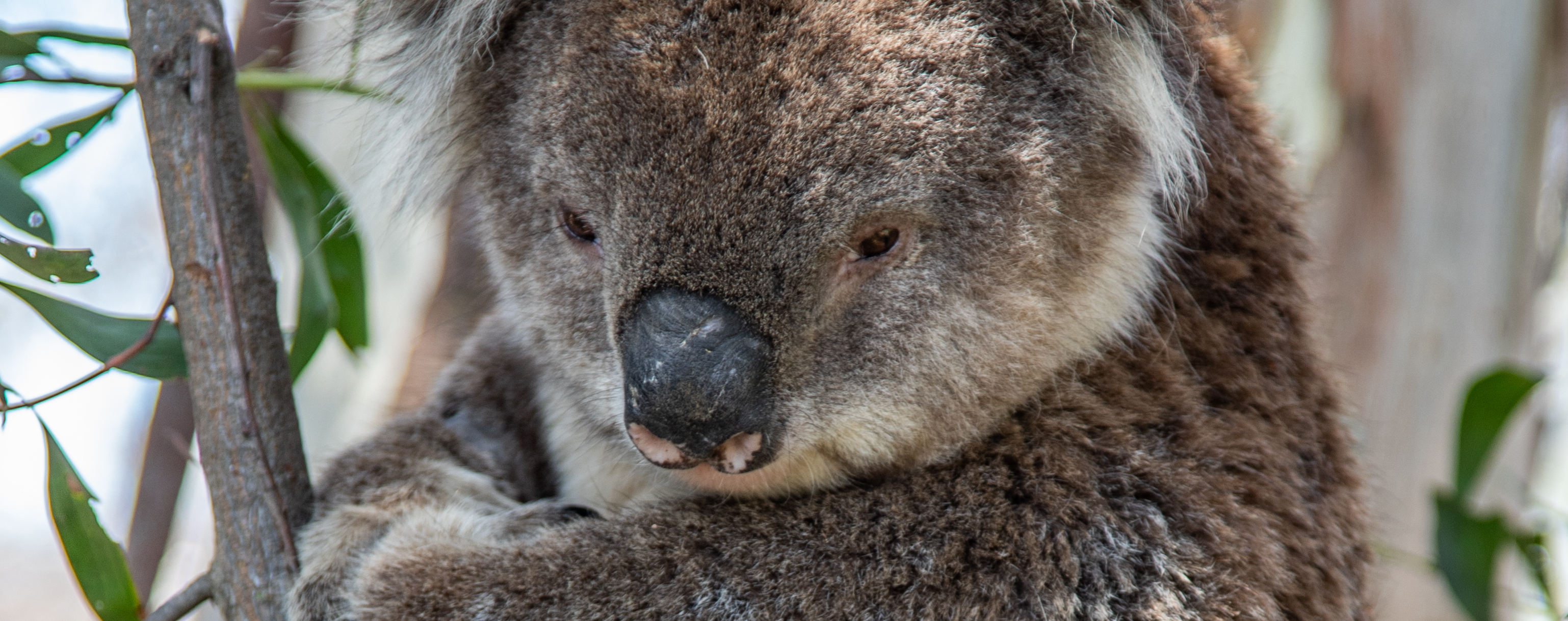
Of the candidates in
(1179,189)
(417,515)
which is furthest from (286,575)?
(1179,189)

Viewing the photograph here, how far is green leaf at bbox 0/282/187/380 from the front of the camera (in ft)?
6.85

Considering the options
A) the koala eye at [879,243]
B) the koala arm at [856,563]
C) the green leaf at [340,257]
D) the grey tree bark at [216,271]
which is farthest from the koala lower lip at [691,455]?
the green leaf at [340,257]

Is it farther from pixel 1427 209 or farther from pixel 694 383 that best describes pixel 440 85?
pixel 1427 209

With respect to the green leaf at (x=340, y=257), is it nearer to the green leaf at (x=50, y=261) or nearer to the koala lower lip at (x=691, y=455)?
the green leaf at (x=50, y=261)

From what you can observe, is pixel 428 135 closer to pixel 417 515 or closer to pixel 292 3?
pixel 292 3

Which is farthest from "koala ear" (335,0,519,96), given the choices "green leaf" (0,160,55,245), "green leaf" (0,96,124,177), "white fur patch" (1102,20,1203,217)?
"white fur patch" (1102,20,1203,217)

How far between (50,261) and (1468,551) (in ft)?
10.2

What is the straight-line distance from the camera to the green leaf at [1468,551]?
289 centimetres

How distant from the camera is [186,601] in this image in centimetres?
197

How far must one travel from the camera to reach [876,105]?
72.9 inches

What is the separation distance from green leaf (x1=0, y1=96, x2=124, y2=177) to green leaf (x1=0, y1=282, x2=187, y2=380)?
28 centimetres

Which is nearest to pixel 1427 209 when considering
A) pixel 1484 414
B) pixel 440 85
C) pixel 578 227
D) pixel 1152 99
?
pixel 1484 414

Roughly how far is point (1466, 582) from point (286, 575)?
267 cm

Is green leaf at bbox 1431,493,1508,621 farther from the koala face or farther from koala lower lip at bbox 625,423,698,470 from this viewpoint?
koala lower lip at bbox 625,423,698,470
